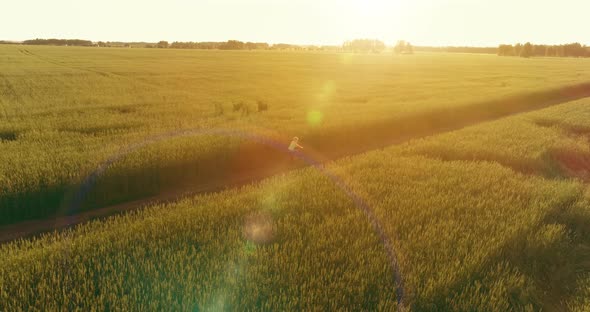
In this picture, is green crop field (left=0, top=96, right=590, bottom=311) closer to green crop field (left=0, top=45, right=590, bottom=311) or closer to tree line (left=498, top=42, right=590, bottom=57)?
green crop field (left=0, top=45, right=590, bottom=311)

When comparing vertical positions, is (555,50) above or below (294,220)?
above

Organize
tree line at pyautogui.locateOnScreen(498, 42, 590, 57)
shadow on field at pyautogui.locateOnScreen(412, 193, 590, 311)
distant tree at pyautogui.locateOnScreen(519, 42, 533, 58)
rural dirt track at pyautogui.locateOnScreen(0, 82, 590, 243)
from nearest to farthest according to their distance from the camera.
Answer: shadow on field at pyautogui.locateOnScreen(412, 193, 590, 311)
rural dirt track at pyautogui.locateOnScreen(0, 82, 590, 243)
distant tree at pyautogui.locateOnScreen(519, 42, 533, 58)
tree line at pyautogui.locateOnScreen(498, 42, 590, 57)

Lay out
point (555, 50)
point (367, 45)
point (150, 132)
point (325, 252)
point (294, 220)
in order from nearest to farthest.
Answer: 1. point (325, 252)
2. point (294, 220)
3. point (150, 132)
4. point (555, 50)
5. point (367, 45)

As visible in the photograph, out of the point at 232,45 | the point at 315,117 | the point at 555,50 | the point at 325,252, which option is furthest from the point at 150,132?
the point at 555,50

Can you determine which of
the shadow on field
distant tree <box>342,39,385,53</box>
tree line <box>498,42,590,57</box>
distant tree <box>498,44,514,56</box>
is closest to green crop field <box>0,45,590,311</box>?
the shadow on field

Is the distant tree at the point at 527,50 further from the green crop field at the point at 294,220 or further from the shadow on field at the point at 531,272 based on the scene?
the shadow on field at the point at 531,272

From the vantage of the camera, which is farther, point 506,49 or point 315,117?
point 506,49

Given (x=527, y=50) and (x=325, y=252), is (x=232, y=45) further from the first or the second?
(x=325, y=252)

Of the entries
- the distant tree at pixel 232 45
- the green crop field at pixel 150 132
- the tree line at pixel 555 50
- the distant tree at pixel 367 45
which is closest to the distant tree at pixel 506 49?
the tree line at pixel 555 50
